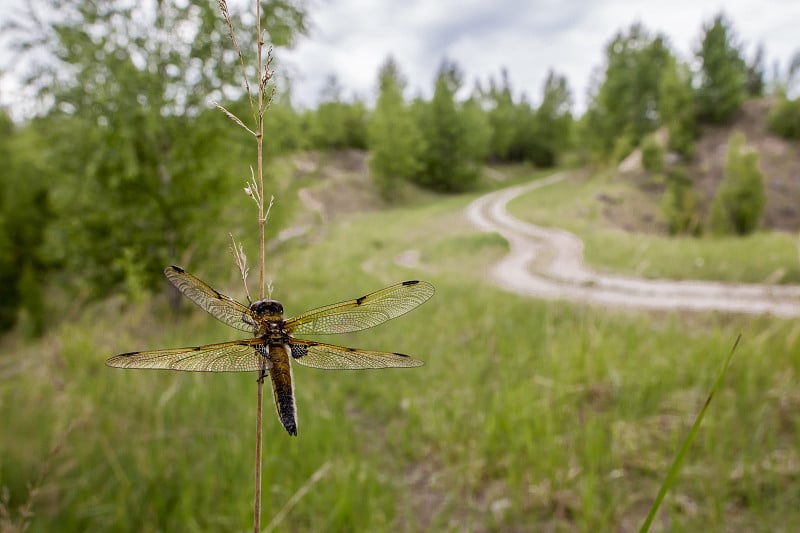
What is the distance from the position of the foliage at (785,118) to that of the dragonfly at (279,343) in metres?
32.7

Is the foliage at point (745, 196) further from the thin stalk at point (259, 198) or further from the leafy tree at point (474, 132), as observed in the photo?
the thin stalk at point (259, 198)

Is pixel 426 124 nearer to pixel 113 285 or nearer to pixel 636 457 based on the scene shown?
pixel 113 285

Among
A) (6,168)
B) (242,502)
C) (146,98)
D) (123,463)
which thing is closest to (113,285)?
(146,98)

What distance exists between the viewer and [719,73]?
2462 centimetres

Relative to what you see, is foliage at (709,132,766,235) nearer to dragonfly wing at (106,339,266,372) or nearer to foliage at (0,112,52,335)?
dragonfly wing at (106,339,266,372)

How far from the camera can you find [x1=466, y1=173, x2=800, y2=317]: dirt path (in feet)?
22.4

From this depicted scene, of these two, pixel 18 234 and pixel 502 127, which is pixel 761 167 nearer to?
pixel 502 127

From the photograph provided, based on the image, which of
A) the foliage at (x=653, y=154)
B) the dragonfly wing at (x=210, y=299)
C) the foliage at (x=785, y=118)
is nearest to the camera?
the dragonfly wing at (x=210, y=299)

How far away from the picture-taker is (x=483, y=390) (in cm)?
410

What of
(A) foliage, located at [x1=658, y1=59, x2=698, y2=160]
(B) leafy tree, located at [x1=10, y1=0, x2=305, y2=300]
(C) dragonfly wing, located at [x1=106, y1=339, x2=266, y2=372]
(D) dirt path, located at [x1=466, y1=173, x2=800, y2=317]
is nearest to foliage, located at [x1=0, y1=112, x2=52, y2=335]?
(B) leafy tree, located at [x1=10, y1=0, x2=305, y2=300]

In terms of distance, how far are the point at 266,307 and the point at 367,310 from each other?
0.24 metres

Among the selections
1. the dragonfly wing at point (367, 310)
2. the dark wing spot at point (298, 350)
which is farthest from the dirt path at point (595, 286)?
the dark wing spot at point (298, 350)

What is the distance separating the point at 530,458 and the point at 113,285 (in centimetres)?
726

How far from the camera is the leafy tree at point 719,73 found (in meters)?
24.2
